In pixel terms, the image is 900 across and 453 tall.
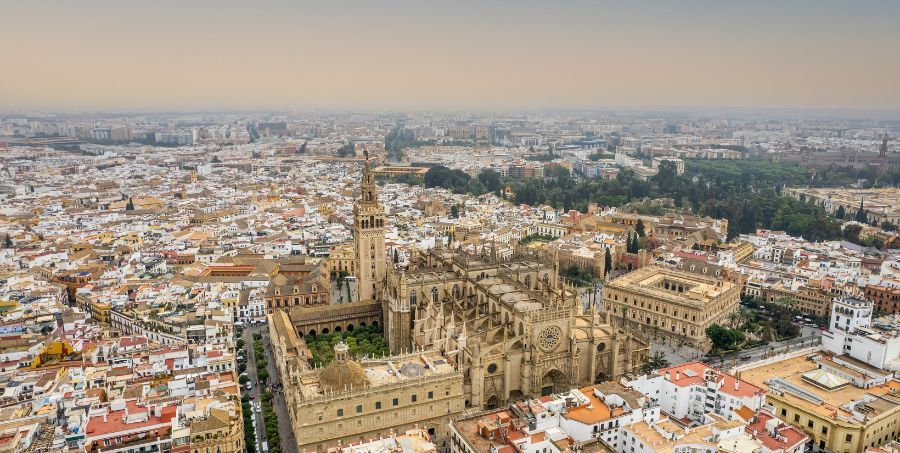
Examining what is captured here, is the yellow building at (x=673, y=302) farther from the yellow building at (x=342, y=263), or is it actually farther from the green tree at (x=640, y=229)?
the yellow building at (x=342, y=263)

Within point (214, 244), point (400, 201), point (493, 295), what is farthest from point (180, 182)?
point (493, 295)

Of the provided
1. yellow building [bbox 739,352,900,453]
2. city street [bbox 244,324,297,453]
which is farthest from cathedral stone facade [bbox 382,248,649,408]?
city street [bbox 244,324,297,453]

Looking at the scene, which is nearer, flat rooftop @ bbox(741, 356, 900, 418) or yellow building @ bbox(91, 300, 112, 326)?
flat rooftop @ bbox(741, 356, 900, 418)

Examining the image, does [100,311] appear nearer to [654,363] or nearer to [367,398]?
[367,398]

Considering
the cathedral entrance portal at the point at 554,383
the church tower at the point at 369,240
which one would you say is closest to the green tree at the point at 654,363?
the cathedral entrance portal at the point at 554,383

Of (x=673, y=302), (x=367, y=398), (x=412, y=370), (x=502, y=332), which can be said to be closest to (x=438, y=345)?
(x=412, y=370)

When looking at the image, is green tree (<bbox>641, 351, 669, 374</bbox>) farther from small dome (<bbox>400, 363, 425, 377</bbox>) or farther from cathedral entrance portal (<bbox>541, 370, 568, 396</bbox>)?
small dome (<bbox>400, 363, 425, 377</bbox>)
